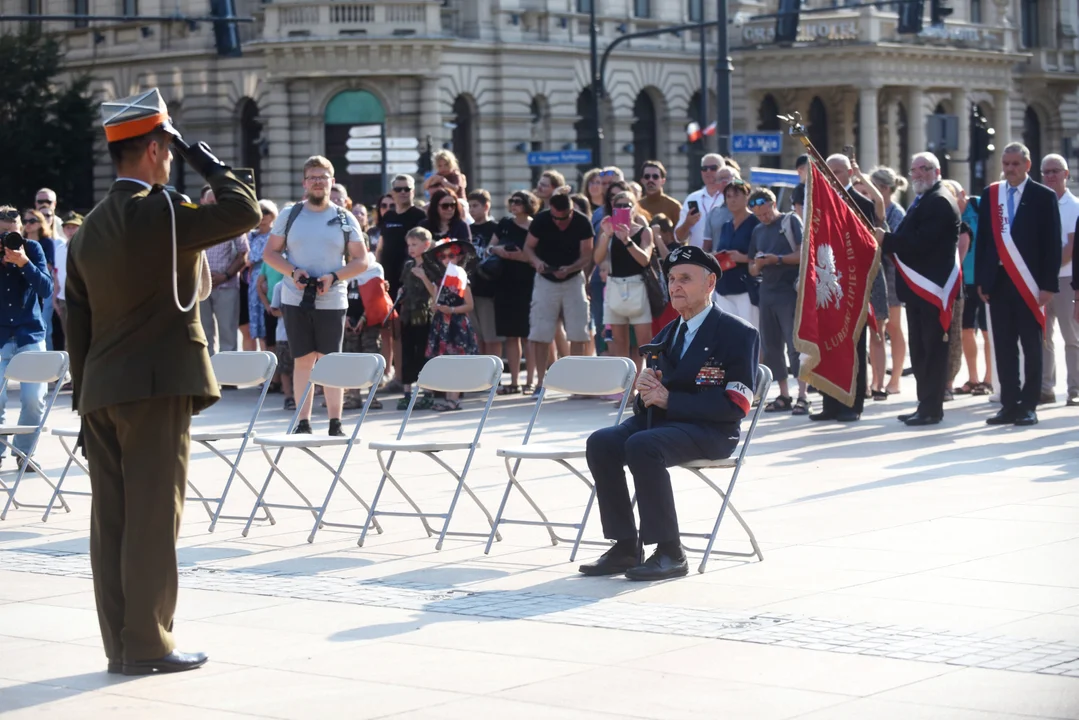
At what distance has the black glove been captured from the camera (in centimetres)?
737

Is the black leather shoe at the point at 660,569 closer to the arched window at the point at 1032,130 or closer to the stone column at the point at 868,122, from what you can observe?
the stone column at the point at 868,122

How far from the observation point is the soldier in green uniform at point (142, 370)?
7.24m

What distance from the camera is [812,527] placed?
33.8 ft

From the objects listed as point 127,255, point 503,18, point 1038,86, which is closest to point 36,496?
point 127,255

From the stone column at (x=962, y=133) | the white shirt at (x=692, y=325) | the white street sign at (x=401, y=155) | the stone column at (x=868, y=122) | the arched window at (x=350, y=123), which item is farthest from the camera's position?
the stone column at (x=962, y=133)

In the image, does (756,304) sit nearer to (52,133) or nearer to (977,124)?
(977,124)

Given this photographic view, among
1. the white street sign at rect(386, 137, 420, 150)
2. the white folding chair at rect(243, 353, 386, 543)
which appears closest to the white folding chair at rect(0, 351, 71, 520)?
the white folding chair at rect(243, 353, 386, 543)

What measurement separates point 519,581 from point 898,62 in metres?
54.5

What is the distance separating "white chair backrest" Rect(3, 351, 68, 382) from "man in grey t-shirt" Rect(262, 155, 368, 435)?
7.47 feet

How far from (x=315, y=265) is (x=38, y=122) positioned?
118 feet

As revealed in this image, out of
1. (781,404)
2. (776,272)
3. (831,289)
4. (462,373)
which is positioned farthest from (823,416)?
(462,373)

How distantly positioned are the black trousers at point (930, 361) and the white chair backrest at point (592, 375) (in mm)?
5249

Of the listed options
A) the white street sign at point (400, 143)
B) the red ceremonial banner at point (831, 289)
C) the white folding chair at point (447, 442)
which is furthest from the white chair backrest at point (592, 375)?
the white street sign at point (400, 143)

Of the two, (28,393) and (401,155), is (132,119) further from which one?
(401,155)
